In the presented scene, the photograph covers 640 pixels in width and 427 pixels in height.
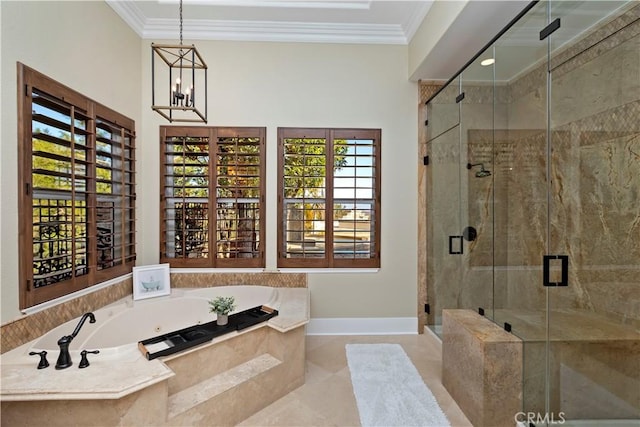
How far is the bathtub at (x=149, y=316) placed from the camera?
7.03ft

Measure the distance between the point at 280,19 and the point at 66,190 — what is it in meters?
2.42

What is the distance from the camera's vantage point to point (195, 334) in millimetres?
1966

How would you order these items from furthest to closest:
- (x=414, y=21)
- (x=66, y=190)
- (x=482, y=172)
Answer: (x=414, y=21), (x=482, y=172), (x=66, y=190)

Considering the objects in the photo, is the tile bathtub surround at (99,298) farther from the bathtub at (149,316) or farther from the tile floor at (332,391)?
the tile floor at (332,391)

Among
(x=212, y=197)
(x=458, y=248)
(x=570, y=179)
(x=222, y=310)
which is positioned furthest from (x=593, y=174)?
(x=212, y=197)

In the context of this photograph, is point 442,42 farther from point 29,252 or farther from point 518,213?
point 29,252

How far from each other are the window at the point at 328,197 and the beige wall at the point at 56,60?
156 cm

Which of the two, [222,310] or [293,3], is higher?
[293,3]

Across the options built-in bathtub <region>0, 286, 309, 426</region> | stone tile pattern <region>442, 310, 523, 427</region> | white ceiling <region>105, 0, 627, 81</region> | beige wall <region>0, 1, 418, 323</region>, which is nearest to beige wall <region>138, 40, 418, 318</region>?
beige wall <region>0, 1, 418, 323</region>

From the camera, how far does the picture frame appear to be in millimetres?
Answer: 2873

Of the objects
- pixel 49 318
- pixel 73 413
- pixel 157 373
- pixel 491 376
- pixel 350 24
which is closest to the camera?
pixel 73 413

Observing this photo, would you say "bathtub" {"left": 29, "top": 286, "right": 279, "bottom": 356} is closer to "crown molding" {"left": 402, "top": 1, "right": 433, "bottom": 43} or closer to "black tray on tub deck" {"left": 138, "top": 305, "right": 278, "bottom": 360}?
"black tray on tub deck" {"left": 138, "top": 305, "right": 278, "bottom": 360}

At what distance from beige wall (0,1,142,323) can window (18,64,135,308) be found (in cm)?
5

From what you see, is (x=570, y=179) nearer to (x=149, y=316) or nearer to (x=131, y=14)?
(x=149, y=316)
